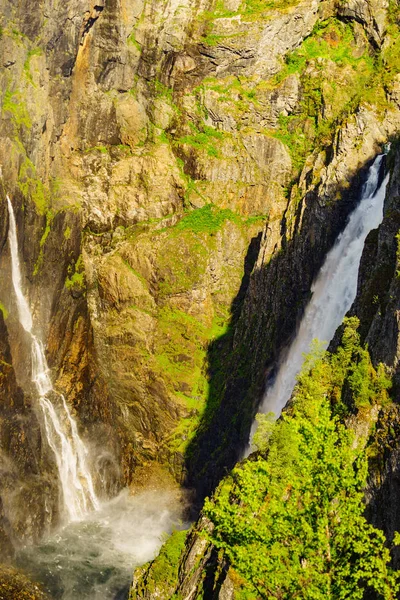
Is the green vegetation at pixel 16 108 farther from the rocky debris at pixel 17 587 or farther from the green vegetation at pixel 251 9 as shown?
the rocky debris at pixel 17 587

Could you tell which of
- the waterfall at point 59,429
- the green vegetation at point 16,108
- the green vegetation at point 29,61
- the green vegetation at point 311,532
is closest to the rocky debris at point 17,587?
the waterfall at point 59,429

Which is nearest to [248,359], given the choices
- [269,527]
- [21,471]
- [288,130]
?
[21,471]

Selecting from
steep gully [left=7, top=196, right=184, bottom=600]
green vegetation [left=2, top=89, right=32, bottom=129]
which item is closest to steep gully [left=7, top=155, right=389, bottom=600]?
steep gully [left=7, top=196, right=184, bottom=600]

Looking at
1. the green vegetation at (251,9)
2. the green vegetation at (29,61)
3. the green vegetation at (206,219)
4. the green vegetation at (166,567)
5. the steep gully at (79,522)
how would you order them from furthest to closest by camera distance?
the green vegetation at (251,9) < the green vegetation at (206,219) < the green vegetation at (29,61) < the steep gully at (79,522) < the green vegetation at (166,567)

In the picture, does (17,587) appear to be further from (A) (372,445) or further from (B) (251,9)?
(B) (251,9)

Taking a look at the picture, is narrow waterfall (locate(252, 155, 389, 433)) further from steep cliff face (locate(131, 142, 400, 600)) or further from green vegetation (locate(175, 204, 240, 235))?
green vegetation (locate(175, 204, 240, 235))

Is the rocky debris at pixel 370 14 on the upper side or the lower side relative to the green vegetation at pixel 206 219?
upper

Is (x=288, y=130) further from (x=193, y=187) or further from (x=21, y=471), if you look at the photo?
(x=21, y=471)

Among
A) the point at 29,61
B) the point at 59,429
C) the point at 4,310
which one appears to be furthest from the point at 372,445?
the point at 29,61
